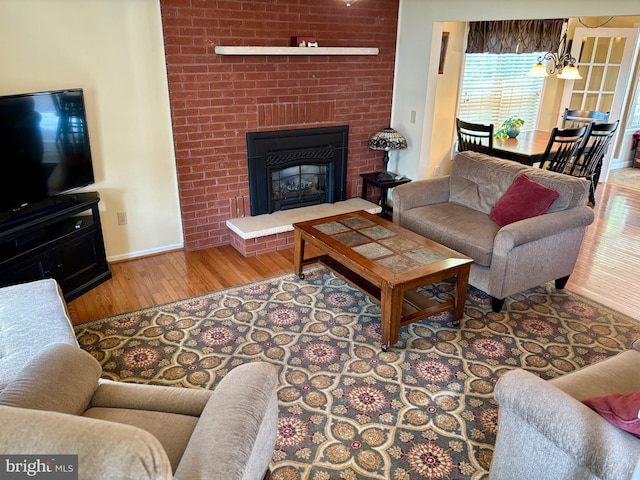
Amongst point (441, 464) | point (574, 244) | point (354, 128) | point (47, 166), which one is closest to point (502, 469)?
point (441, 464)

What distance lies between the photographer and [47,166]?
328cm

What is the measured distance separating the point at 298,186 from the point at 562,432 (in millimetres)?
3493

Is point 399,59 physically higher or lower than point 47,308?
higher

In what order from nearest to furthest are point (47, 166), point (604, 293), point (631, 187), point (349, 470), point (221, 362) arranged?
point (349, 470) < point (221, 362) < point (47, 166) < point (604, 293) < point (631, 187)

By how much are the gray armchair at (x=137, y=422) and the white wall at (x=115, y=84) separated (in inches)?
94.7

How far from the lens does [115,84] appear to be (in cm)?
365

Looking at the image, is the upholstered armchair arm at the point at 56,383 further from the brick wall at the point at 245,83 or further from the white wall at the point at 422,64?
the white wall at the point at 422,64

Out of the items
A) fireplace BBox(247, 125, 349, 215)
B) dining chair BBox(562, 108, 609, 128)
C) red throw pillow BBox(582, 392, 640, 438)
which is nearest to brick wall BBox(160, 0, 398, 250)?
fireplace BBox(247, 125, 349, 215)

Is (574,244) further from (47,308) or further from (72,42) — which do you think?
(72,42)

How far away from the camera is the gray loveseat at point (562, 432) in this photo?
145 cm

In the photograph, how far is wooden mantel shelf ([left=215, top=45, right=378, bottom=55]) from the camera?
3.81 meters

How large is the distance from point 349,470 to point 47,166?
274cm

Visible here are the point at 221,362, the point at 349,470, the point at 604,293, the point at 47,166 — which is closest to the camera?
the point at 349,470

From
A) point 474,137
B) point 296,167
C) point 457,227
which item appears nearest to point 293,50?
point 296,167
